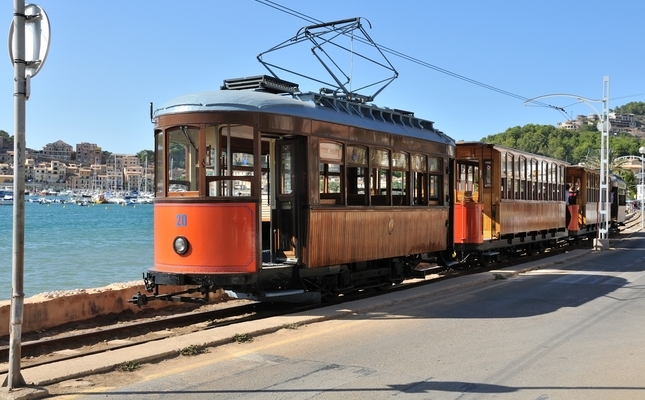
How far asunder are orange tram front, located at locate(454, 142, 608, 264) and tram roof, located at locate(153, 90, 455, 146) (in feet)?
15.0

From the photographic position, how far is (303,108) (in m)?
10.6

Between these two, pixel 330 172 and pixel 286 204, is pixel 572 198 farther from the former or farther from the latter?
pixel 286 204

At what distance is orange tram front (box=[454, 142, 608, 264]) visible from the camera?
17672 mm

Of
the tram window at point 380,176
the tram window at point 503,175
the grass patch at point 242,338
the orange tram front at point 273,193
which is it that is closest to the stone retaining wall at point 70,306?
the orange tram front at point 273,193

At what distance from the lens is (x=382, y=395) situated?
241 inches

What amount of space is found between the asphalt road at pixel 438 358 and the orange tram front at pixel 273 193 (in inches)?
48.0

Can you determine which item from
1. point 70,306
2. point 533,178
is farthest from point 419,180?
point 533,178

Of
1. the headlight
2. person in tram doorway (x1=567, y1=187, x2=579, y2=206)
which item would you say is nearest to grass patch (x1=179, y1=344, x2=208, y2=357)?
the headlight

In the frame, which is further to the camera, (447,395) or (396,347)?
(396,347)

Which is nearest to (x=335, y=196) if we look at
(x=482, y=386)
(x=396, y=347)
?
(x=396, y=347)

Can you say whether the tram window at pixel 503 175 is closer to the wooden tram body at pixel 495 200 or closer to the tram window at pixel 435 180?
the wooden tram body at pixel 495 200

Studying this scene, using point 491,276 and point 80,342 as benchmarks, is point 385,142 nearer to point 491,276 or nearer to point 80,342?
point 491,276

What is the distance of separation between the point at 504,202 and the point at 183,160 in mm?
11551

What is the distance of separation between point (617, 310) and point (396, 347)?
4.89m
